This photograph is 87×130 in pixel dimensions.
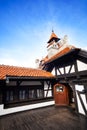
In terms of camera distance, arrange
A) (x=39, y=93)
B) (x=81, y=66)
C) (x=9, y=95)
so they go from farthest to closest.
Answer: (x=39, y=93)
(x=9, y=95)
(x=81, y=66)

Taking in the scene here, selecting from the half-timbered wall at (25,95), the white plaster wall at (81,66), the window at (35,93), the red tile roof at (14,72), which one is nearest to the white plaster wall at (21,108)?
the half-timbered wall at (25,95)

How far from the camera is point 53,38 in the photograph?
1474 cm

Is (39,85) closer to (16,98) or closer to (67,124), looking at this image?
(16,98)

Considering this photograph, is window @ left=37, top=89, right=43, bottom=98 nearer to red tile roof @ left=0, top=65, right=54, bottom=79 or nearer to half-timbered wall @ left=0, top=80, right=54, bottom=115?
half-timbered wall @ left=0, top=80, right=54, bottom=115

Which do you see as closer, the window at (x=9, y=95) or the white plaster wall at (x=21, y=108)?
the white plaster wall at (x=21, y=108)

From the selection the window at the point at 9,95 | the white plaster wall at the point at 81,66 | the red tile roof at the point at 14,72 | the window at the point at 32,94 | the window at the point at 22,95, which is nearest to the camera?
the white plaster wall at the point at 81,66

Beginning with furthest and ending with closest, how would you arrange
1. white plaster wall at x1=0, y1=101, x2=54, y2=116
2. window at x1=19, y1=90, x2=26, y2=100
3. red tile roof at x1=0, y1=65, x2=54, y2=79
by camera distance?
1. window at x1=19, y1=90, x2=26, y2=100
2. red tile roof at x1=0, y1=65, x2=54, y2=79
3. white plaster wall at x1=0, y1=101, x2=54, y2=116

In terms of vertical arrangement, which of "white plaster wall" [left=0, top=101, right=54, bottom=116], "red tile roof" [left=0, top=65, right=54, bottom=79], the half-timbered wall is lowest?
"white plaster wall" [left=0, top=101, right=54, bottom=116]

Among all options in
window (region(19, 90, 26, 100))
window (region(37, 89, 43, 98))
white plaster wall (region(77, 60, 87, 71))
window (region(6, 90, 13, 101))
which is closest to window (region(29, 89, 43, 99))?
window (region(37, 89, 43, 98))

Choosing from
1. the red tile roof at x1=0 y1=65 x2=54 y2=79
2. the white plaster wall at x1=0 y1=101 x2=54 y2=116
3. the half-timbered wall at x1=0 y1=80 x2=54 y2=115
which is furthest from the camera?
the red tile roof at x1=0 y1=65 x2=54 y2=79

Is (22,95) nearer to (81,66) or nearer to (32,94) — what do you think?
(32,94)

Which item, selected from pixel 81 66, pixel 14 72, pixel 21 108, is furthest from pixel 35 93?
pixel 81 66

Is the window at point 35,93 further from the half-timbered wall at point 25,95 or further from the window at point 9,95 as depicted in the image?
the window at point 9,95

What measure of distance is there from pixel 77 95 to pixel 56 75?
307 cm
